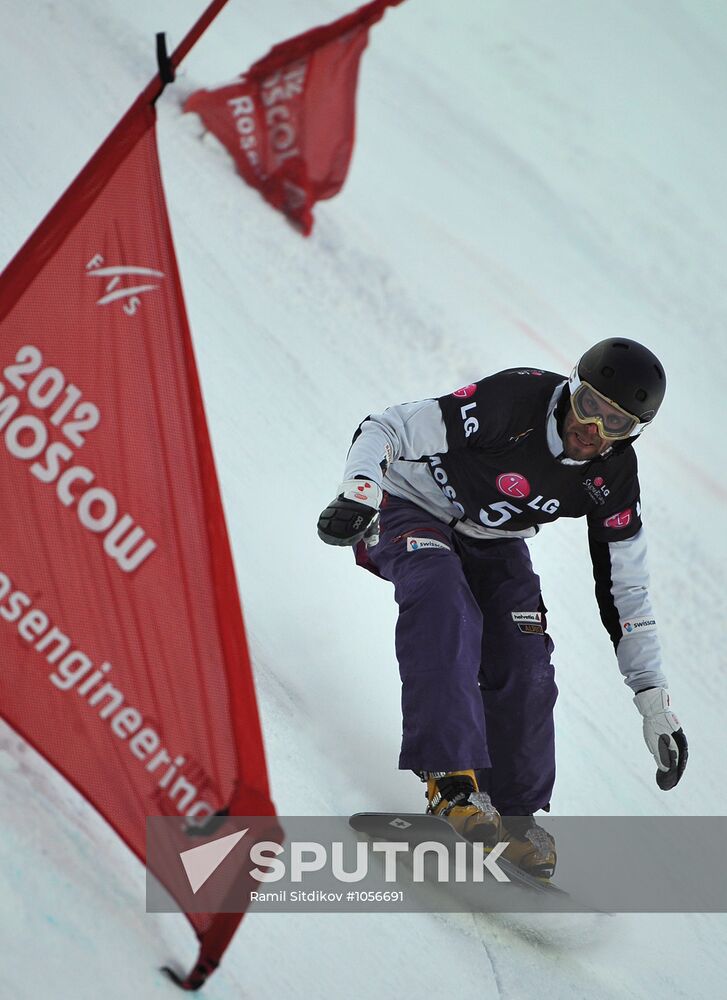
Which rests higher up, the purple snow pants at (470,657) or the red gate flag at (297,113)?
the red gate flag at (297,113)

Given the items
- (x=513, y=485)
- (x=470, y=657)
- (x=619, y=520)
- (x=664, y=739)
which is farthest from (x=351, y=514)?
(x=664, y=739)

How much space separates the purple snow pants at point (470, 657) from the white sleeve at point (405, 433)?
9.3 inches

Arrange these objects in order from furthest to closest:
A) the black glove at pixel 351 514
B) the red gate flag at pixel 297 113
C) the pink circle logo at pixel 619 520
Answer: the red gate flag at pixel 297 113 < the pink circle logo at pixel 619 520 < the black glove at pixel 351 514

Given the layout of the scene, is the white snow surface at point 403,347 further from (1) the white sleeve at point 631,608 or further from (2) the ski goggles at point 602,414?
(2) the ski goggles at point 602,414

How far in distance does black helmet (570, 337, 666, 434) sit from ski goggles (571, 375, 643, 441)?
0.04 feet

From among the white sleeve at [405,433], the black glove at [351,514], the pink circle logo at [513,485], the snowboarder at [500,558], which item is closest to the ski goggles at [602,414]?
the snowboarder at [500,558]

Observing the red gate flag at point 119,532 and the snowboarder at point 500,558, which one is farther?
the snowboarder at point 500,558

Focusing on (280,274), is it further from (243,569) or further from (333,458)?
(243,569)

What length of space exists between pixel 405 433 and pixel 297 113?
13.3 feet

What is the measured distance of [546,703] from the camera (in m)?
3.11

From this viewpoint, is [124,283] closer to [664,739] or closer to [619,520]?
[619,520]

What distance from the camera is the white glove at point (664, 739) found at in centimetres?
314

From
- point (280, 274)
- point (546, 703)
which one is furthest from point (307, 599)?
point (280, 274)

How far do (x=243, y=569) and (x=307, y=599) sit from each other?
0.84ft
